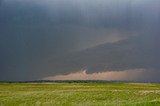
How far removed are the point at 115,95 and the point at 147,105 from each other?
612 inches

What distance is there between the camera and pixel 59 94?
54.2m

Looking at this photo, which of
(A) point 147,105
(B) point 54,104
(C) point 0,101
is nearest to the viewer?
(A) point 147,105

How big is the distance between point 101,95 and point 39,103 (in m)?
8.73

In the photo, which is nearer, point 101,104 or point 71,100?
point 101,104

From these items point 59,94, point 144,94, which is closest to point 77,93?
point 59,94

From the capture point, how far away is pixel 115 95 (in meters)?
52.2

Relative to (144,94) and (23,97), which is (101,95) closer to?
(144,94)

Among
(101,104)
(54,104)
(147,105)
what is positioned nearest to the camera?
(147,105)

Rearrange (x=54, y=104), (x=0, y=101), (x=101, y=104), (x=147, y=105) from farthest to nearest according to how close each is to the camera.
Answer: (x=0, y=101) → (x=54, y=104) → (x=101, y=104) → (x=147, y=105)

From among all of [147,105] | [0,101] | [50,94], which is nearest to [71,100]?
[50,94]

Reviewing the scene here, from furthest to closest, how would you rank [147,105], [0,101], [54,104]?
[0,101]
[54,104]
[147,105]

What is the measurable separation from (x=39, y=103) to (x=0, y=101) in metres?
6.15

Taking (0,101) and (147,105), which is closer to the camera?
(147,105)

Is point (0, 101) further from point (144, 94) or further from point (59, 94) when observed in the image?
point (144, 94)
